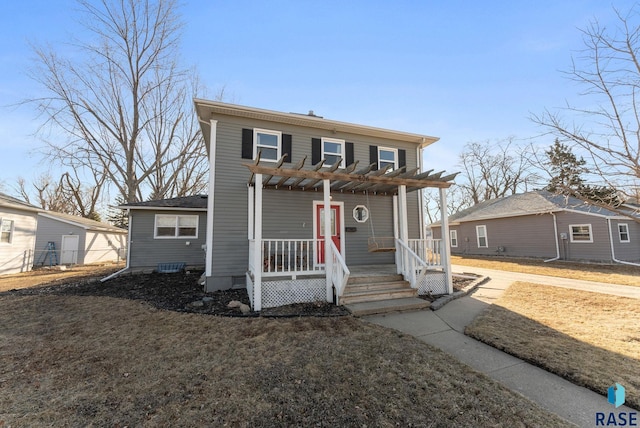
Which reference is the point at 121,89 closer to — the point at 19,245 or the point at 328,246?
the point at 19,245

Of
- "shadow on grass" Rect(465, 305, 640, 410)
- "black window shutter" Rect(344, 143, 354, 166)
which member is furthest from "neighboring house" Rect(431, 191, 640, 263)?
"black window shutter" Rect(344, 143, 354, 166)

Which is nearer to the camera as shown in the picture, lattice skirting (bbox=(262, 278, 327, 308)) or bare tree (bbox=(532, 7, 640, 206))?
bare tree (bbox=(532, 7, 640, 206))

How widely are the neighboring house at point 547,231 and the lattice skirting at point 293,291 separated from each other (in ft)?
34.6

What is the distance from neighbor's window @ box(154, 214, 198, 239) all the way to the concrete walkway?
985 cm

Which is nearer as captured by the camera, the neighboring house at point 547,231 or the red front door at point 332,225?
the red front door at point 332,225

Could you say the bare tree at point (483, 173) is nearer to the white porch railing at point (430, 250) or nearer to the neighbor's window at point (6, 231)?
the white porch railing at point (430, 250)

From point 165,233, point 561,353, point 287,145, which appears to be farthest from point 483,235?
point 165,233

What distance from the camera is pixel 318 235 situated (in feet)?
27.1

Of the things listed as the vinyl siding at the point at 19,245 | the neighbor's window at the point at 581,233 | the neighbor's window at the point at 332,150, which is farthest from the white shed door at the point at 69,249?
the neighbor's window at the point at 581,233

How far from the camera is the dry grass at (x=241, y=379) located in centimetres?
243

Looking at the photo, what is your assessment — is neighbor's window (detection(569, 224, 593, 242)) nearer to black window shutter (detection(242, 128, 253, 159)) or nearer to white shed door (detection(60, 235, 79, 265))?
black window shutter (detection(242, 128, 253, 159))

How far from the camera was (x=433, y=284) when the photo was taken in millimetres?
6945

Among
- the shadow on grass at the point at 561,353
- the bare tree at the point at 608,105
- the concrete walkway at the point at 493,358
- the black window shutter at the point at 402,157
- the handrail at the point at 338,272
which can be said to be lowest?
the concrete walkway at the point at 493,358

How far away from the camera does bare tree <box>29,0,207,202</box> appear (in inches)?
606
